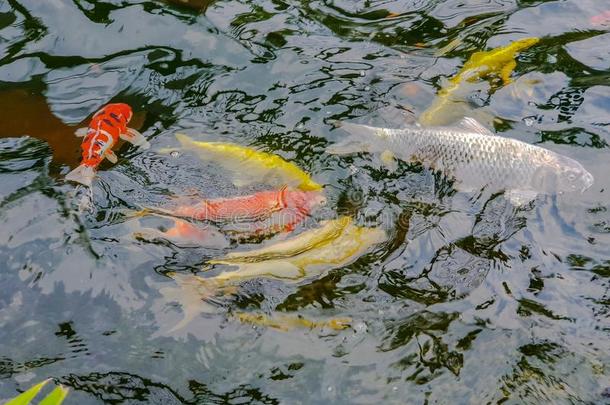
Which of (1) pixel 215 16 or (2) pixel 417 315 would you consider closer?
(2) pixel 417 315

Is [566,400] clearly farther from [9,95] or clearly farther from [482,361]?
[9,95]

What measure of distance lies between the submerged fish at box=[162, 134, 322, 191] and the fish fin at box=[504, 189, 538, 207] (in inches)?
53.4

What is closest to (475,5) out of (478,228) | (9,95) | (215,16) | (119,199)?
(215,16)

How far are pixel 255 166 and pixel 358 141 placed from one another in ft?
2.76

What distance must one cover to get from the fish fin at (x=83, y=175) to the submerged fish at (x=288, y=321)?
1.62 m

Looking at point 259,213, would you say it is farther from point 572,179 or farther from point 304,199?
point 572,179

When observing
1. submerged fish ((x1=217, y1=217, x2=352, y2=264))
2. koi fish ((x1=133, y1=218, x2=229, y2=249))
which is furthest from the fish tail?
koi fish ((x1=133, y1=218, x2=229, y2=249))

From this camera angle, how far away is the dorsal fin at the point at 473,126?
464 cm

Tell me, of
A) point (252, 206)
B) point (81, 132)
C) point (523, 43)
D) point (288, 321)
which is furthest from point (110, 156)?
point (523, 43)

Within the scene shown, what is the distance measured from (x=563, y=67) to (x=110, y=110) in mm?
4056

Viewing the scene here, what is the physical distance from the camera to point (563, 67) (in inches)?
221

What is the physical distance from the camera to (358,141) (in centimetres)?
467

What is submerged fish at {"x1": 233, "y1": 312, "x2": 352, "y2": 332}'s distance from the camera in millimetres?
3705

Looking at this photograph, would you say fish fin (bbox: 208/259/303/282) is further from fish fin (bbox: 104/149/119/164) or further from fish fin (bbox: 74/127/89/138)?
fish fin (bbox: 74/127/89/138)
